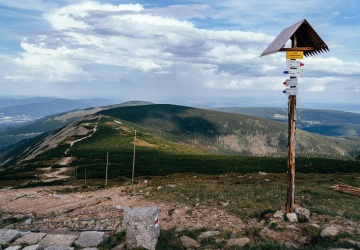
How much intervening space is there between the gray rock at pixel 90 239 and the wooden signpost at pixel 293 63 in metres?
10.9

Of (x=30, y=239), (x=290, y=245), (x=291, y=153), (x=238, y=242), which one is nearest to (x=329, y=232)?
(x=290, y=245)

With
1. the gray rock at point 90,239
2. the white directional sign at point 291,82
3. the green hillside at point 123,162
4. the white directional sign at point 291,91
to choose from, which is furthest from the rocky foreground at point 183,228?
the green hillside at point 123,162

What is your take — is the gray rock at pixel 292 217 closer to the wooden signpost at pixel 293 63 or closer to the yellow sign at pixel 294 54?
the wooden signpost at pixel 293 63

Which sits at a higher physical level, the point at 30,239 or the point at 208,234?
the point at 208,234

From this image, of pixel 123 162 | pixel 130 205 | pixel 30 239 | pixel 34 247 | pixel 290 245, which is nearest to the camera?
pixel 290 245

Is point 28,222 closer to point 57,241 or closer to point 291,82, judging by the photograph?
point 57,241

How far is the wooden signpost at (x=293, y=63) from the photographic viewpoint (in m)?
17.9

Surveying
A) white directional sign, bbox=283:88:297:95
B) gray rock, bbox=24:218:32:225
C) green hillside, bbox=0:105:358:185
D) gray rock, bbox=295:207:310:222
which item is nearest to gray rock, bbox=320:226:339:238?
gray rock, bbox=295:207:310:222

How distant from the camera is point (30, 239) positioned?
15.8m

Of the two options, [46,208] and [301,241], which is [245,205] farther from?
[46,208]

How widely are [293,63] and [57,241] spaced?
16.3 meters

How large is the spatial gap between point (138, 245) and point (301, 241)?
303 inches

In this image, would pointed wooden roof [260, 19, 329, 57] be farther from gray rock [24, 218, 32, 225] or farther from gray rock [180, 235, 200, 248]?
gray rock [24, 218, 32, 225]

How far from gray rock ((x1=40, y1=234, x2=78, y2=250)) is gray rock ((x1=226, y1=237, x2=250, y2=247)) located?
7.86 meters
